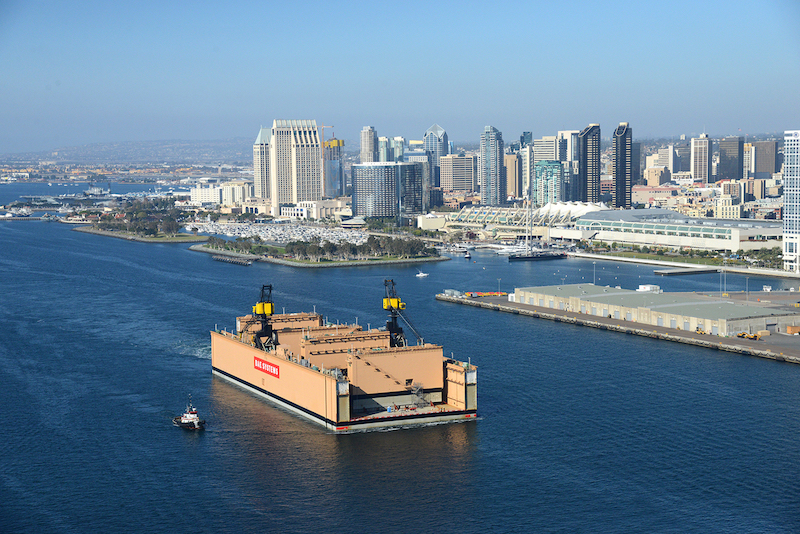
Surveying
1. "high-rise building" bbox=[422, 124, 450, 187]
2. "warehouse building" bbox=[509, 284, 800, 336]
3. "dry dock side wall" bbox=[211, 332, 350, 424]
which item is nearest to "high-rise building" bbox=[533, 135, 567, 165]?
"high-rise building" bbox=[422, 124, 450, 187]

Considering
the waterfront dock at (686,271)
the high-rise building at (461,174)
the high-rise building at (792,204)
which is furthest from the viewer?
the high-rise building at (461,174)

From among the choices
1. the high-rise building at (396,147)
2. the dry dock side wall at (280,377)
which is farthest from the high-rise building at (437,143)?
the dry dock side wall at (280,377)

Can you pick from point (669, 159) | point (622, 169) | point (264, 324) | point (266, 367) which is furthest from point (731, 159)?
point (266, 367)

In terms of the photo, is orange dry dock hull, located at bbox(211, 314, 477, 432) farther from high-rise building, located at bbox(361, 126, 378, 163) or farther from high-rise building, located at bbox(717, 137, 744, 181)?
high-rise building, located at bbox(361, 126, 378, 163)

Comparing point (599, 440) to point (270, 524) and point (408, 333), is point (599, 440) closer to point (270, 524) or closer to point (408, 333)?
point (270, 524)

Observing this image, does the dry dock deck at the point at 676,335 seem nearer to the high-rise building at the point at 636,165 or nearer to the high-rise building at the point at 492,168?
the high-rise building at the point at 492,168

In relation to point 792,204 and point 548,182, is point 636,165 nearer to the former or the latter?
point 548,182
